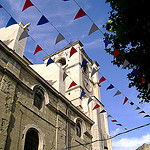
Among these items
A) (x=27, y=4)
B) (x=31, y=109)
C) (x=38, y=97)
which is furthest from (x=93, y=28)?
(x=38, y=97)

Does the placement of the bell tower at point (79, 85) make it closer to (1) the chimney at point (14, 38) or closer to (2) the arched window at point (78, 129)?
(2) the arched window at point (78, 129)

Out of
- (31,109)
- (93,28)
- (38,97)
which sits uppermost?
(93,28)

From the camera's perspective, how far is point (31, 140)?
10398mm

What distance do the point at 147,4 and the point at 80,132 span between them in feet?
35.2

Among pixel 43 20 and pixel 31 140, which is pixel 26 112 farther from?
pixel 43 20

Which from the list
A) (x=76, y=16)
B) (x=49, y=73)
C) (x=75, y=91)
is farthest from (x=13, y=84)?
(x=75, y=91)

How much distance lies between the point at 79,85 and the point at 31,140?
1166cm

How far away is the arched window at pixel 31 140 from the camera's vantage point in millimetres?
10109

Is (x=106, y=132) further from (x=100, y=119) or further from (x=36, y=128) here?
(x=36, y=128)

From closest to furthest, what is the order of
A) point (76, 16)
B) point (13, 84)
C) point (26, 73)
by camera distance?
point (76, 16) < point (13, 84) < point (26, 73)

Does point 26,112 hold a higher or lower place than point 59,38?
lower

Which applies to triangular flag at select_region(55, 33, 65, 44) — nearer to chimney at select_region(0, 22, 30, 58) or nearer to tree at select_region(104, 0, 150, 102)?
tree at select_region(104, 0, 150, 102)

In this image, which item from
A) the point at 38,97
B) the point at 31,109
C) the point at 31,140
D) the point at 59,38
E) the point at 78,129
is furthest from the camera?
the point at 78,129

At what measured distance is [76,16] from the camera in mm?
8289
